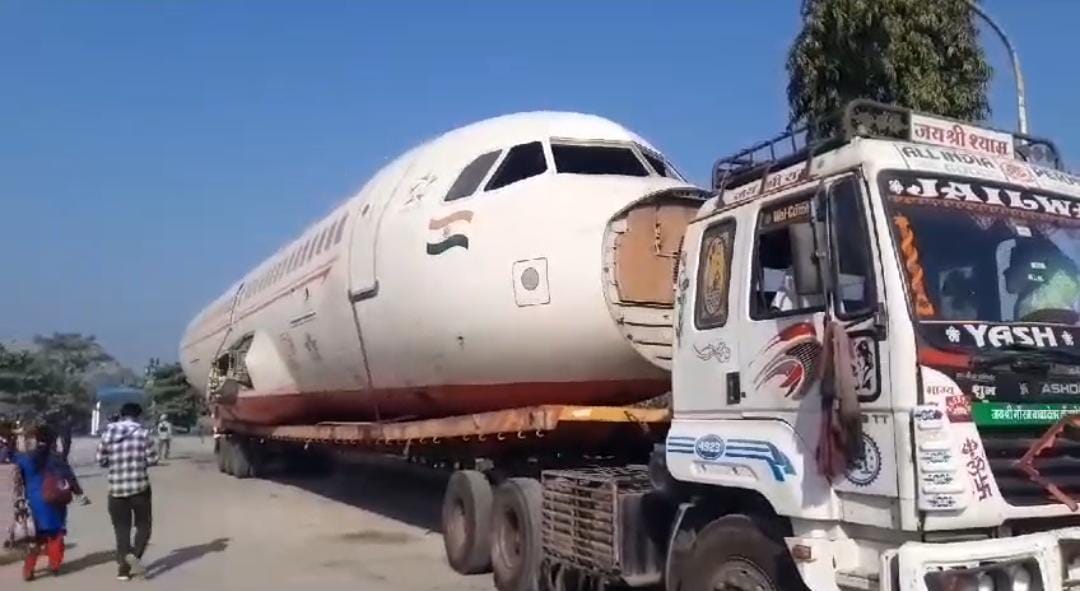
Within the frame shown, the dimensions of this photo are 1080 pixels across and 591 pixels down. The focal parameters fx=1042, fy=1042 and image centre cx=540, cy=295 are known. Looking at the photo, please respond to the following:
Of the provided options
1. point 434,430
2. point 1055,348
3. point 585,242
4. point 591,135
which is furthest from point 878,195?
point 434,430

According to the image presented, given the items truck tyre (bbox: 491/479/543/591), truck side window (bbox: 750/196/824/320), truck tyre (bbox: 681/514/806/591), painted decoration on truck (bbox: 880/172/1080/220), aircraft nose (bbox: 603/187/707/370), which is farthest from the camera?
truck tyre (bbox: 491/479/543/591)

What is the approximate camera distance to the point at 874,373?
4859 mm

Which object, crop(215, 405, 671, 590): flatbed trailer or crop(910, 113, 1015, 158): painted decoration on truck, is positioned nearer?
crop(910, 113, 1015, 158): painted decoration on truck

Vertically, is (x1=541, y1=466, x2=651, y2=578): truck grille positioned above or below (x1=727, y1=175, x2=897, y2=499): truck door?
below

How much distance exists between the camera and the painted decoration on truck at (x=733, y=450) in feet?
17.5

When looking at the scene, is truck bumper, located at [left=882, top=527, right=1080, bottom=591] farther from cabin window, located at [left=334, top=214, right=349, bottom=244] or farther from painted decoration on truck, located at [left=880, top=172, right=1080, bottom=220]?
cabin window, located at [left=334, top=214, right=349, bottom=244]

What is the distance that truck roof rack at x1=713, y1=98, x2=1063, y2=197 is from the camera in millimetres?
5609

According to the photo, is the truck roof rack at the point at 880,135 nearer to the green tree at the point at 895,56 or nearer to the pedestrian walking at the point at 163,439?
the green tree at the point at 895,56

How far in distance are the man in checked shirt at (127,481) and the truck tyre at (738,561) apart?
631cm

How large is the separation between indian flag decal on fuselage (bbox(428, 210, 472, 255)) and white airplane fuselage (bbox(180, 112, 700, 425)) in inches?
0.6

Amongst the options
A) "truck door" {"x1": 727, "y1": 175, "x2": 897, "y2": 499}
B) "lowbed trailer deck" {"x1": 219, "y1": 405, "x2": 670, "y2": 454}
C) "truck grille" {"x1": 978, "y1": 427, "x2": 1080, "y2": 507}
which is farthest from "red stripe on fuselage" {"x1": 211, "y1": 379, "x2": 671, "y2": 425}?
"truck grille" {"x1": 978, "y1": 427, "x2": 1080, "y2": 507}

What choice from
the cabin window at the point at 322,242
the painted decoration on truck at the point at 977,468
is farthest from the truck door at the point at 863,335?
the cabin window at the point at 322,242

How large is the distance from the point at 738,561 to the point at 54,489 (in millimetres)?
7413

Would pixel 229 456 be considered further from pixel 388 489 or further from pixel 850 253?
pixel 850 253
